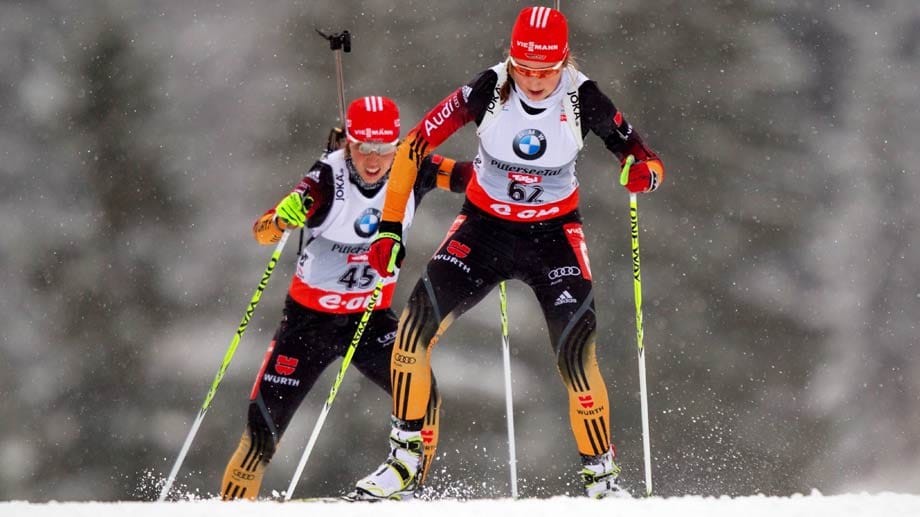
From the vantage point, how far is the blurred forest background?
550 inches

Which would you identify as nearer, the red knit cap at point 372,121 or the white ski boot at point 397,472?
the white ski boot at point 397,472

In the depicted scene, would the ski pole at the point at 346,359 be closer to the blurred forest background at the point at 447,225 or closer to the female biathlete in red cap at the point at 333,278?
the female biathlete in red cap at the point at 333,278

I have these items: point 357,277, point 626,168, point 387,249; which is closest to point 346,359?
point 357,277

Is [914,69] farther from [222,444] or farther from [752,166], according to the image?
[222,444]

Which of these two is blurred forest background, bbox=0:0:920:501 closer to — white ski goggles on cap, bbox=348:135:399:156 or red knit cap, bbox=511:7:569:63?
white ski goggles on cap, bbox=348:135:399:156

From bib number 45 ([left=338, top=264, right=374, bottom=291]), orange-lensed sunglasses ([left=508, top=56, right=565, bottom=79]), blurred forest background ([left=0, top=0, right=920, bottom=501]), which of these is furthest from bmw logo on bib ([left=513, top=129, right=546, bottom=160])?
blurred forest background ([left=0, top=0, right=920, bottom=501])

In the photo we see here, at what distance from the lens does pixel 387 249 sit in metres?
5.09

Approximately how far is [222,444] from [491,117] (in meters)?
10.5

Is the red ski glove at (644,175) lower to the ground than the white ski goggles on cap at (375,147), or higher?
lower

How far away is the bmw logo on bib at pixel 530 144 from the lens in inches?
201

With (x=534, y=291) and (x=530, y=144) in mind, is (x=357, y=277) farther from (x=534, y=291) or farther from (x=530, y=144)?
(x=530, y=144)

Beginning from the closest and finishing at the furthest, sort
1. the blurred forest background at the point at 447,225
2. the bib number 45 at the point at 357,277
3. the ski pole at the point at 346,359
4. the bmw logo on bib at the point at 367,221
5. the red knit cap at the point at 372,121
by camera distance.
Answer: the ski pole at the point at 346,359 < the red knit cap at the point at 372,121 < the bmw logo on bib at the point at 367,221 < the bib number 45 at the point at 357,277 < the blurred forest background at the point at 447,225

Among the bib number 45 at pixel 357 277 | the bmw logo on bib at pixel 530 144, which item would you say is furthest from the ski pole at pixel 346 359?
the bmw logo on bib at pixel 530 144

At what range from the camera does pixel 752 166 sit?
14391mm
